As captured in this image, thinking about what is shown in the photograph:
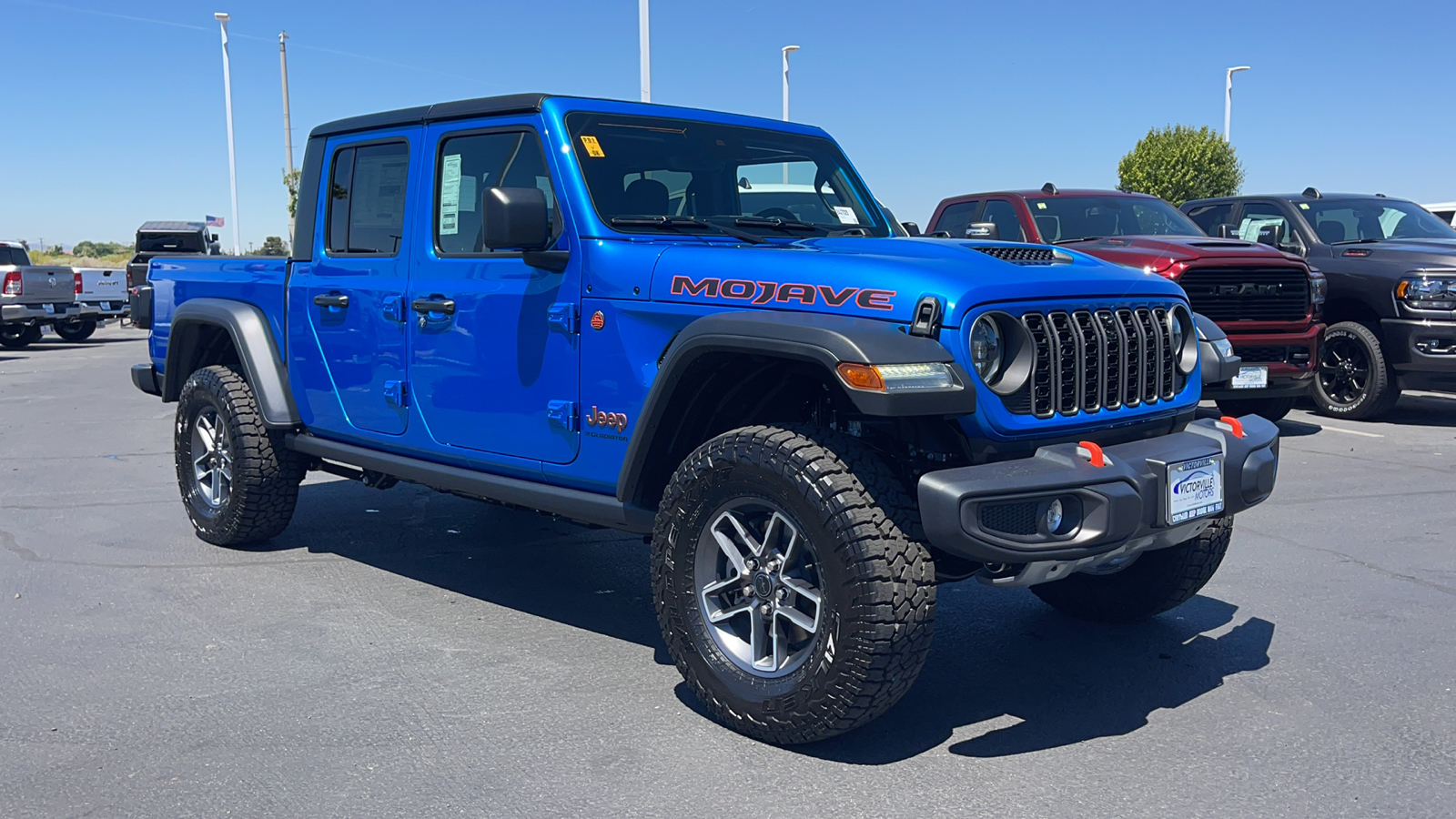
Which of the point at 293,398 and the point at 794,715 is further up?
the point at 293,398

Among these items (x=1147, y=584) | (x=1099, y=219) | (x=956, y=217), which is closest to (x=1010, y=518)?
(x=1147, y=584)

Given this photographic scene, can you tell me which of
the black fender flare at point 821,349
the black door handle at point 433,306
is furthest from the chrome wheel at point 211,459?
the black fender flare at point 821,349

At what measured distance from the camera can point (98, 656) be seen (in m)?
4.63

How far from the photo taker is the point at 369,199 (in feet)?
18.1

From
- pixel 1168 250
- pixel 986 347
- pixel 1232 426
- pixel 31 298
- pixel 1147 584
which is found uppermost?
pixel 1168 250

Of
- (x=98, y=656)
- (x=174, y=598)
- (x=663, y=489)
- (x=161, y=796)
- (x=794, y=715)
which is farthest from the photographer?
(x=174, y=598)

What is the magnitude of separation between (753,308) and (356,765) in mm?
1761

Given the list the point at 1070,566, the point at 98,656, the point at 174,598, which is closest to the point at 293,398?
the point at 174,598

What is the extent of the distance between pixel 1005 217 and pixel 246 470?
22.7 ft

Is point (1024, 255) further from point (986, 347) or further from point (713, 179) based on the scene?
point (713, 179)

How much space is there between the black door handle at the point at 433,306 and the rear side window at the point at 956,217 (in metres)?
6.91

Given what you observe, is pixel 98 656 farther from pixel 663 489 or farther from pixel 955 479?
pixel 955 479

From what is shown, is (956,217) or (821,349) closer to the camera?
(821,349)

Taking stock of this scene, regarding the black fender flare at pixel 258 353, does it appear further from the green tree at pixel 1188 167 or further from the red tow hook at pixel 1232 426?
the green tree at pixel 1188 167
